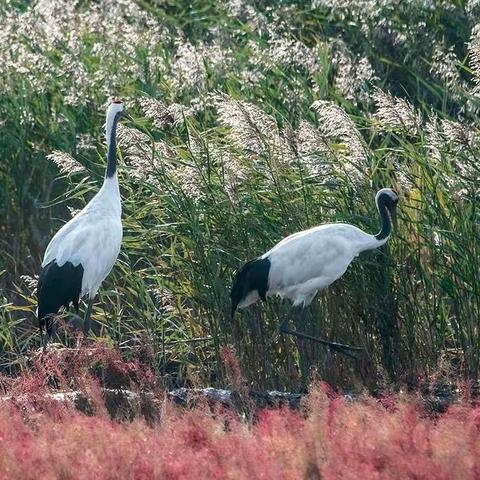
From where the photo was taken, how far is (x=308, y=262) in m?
9.30

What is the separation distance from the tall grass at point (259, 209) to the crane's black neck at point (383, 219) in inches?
6.9

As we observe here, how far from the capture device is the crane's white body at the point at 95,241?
9617 millimetres

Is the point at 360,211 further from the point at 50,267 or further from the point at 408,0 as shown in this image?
the point at 408,0

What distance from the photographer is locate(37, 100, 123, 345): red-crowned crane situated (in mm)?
9602

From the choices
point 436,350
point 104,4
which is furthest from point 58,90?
point 436,350

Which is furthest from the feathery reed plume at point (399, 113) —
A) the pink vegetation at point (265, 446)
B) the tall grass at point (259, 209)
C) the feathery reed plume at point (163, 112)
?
the pink vegetation at point (265, 446)

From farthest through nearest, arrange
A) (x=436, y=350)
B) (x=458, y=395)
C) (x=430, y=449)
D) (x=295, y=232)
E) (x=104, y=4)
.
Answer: (x=104, y=4) → (x=295, y=232) → (x=436, y=350) → (x=458, y=395) → (x=430, y=449)

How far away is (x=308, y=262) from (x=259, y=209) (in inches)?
15.9

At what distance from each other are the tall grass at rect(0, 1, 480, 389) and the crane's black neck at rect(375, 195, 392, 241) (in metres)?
0.18

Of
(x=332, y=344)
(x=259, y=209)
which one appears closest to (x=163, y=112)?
(x=259, y=209)

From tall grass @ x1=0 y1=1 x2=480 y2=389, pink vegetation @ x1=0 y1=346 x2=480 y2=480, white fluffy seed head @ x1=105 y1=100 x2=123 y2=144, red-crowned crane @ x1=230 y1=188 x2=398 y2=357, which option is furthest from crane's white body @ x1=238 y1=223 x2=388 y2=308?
pink vegetation @ x1=0 y1=346 x2=480 y2=480

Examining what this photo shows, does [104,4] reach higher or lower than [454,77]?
higher

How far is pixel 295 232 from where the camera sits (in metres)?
9.47

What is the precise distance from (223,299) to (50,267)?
109 centimetres
